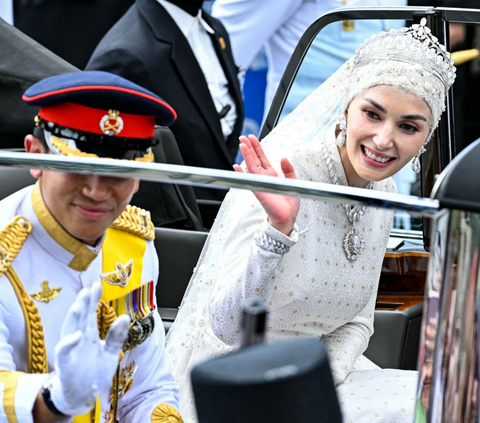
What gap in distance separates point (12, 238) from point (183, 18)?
308 centimetres

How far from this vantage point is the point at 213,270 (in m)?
2.26

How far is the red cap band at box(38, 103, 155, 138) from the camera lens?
1.52 metres

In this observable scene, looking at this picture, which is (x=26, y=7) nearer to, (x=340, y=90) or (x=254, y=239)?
(x=340, y=90)

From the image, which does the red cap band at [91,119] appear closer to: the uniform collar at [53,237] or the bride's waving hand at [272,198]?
the uniform collar at [53,237]

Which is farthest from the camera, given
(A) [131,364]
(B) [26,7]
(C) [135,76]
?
(B) [26,7]

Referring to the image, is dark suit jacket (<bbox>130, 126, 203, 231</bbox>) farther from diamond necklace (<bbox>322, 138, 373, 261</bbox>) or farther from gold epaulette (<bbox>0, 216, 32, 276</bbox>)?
gold epaulette (<bbox>0, 216, 32, 276</bbox>)

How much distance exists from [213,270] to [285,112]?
85cm

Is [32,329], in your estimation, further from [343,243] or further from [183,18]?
[183,18]

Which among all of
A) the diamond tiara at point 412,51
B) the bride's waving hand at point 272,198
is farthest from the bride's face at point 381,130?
the bride's waving hand at point 272,198

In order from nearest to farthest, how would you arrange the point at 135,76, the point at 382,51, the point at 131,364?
the point at 131,364, the point at 382,51, the point at 135,76

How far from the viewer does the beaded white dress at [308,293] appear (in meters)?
2.01

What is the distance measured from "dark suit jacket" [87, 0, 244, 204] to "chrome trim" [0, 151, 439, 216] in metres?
2.89

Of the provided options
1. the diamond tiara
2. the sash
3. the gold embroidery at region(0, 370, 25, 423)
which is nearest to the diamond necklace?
the diamond tiara

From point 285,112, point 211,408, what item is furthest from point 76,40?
point 211,408
